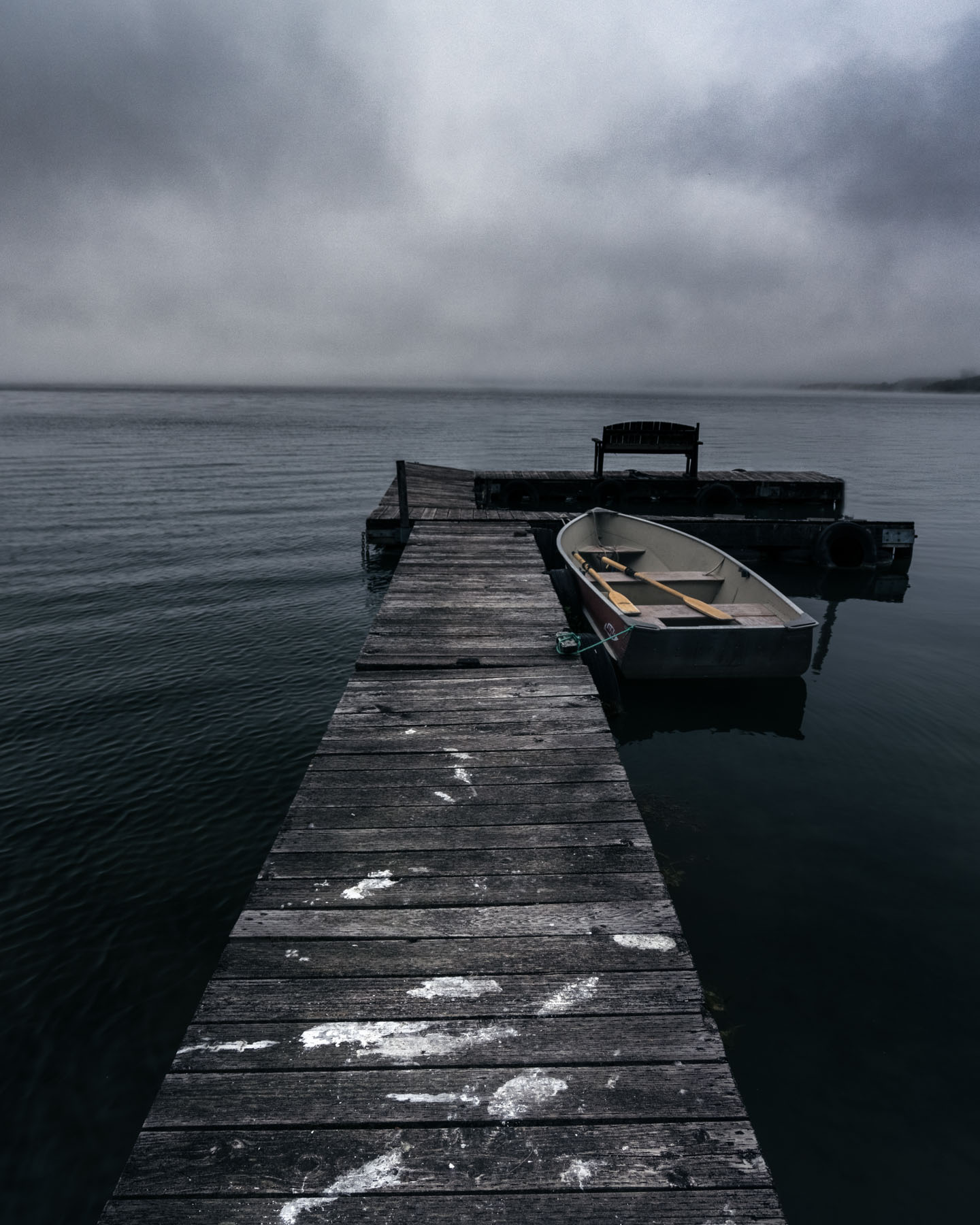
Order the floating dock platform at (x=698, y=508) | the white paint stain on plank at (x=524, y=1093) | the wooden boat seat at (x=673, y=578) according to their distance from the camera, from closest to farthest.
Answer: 1. the white paint stain on plank at (x=524, y=1093)
2. the wooden boat seat at (x=673, y=578)
3. the floating dock platform at (x=698, y=508)

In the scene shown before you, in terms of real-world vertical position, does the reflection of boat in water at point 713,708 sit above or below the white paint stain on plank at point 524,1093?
below

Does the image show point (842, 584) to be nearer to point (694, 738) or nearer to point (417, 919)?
point (694, 738)

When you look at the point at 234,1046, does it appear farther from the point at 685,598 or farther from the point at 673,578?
the point at 673,578

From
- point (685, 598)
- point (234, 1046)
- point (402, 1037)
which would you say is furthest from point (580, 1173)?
point (685, 598)

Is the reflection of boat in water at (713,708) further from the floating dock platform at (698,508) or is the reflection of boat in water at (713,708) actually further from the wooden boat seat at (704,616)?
the floating dock platform at (698,508)

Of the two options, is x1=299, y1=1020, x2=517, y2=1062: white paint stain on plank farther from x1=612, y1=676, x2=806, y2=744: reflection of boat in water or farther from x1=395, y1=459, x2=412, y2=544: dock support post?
x1=395, y1=459, x2=412, y2=544: dock support post

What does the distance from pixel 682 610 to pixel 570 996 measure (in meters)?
8.77

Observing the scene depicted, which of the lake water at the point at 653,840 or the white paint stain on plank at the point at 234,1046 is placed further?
the lake water at the point at 653,840

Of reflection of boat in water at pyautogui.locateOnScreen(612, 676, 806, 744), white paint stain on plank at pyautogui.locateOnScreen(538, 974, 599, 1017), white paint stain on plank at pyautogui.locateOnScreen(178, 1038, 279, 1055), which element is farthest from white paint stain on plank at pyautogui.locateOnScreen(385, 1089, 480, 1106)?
reflection of boat in water at pyautogui.locateOnScreen(612, 676, 806, 744)

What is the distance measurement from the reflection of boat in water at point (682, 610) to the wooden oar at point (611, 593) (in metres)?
0.03

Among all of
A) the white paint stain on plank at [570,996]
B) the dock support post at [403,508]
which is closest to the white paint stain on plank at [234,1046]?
the white paint stain on plank at [570,996]

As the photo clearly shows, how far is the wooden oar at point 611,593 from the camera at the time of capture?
10.6 m

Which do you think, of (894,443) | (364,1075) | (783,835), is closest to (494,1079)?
(364,1075)

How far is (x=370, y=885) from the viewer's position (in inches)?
161
